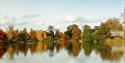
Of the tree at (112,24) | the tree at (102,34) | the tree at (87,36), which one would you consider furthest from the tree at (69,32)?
the tree at (102,34)

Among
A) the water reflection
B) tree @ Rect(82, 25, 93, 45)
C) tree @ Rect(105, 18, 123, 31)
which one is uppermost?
tree @ Rect(105, 18, 123, 31)

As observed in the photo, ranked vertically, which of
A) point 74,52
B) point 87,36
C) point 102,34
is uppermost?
point 102,34

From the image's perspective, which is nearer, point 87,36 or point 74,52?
point 74,52

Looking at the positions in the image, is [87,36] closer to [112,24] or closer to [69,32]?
[112,24]

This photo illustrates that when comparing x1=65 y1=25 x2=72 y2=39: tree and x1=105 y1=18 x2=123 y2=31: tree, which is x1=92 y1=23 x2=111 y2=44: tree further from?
x1=65 y1=25 x2=72 y2=39: tree

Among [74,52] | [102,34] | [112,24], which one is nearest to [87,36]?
[102,34]

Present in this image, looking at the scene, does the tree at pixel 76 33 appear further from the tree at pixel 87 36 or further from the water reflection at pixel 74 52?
the water reflection at pixel 74 52

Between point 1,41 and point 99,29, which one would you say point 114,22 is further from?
point 1,41

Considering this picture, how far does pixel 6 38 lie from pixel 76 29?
687 inches

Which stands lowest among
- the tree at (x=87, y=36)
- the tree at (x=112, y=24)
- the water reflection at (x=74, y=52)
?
the water reflection at (x=74, y=52)

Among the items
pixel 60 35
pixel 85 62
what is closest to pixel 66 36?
pixel 60 35

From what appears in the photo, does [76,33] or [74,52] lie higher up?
[76,33]

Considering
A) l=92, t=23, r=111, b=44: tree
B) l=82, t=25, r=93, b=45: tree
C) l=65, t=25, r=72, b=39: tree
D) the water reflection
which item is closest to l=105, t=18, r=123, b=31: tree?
l=92, t=23, r=111, b=44: tree

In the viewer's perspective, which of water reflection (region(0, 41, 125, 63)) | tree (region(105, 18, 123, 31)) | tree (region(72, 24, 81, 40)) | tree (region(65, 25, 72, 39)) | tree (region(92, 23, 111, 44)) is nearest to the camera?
water reflection (region(0, 41, 125, 63))
